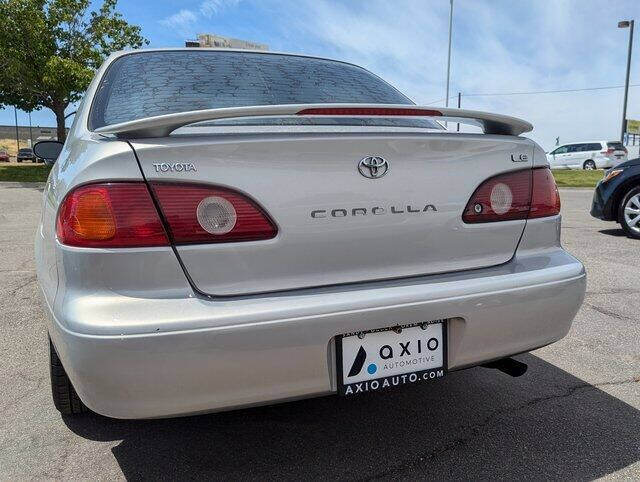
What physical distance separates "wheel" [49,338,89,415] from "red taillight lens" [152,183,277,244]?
3.54 ft

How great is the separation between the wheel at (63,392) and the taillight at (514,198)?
1.74 metres

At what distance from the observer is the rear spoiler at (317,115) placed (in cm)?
166

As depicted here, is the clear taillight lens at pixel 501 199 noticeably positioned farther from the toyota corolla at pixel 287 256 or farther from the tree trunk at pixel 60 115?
the tree trunk at pixel 60 115

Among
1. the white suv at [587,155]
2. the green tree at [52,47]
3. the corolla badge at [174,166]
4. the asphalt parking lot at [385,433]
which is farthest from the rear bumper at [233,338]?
the white suv at [587,155]

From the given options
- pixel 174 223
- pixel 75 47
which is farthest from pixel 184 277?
pixel 75 47

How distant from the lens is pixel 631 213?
703 cm

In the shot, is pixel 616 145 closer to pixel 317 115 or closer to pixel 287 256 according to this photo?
pixel 317 115

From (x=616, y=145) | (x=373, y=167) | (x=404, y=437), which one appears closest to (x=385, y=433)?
(x=404, y=437)

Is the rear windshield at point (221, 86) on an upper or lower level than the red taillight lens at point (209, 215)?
upper

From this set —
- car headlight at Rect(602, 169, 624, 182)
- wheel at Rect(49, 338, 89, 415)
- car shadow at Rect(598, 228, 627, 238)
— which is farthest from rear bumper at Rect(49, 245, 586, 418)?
car shadow at Rect(598, 228, 627, 238)

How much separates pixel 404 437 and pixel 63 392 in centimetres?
143

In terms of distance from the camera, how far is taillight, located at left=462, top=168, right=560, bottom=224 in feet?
6.63

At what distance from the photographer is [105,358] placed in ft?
5.04

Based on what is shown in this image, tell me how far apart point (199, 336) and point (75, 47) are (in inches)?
852
